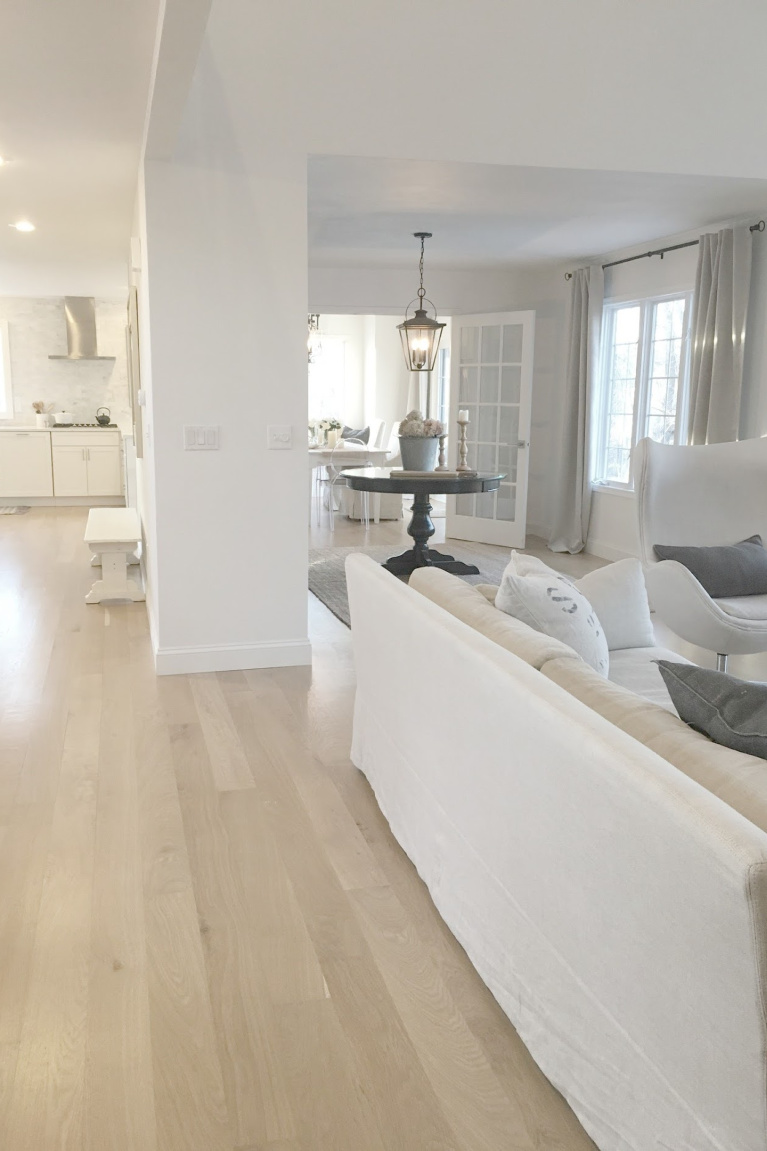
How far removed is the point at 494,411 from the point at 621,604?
514 centimetres

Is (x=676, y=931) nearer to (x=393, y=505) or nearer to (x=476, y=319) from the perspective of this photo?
(x=476, y=319)

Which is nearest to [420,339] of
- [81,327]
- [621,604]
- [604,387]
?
[604,387]

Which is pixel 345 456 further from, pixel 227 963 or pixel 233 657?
pixel 227 963

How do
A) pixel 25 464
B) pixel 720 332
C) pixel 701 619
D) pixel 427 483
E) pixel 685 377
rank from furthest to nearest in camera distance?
1. pixel 25 464
2. pixel 685 377
3. pixel 427 483
4. pixel 720 332
5. pixel 701 619

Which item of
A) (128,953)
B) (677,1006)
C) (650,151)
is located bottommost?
(128,953)

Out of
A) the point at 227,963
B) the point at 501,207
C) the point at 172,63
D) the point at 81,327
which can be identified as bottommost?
the point at 227,963

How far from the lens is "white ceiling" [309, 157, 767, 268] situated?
4.39 m

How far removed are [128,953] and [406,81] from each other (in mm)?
3558

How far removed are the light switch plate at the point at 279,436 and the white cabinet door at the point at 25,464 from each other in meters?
6.90

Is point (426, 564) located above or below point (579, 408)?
below

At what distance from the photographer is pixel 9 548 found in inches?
300

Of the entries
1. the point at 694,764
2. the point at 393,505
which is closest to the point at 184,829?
the point at 694,764

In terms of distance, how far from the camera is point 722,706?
61.8 inches

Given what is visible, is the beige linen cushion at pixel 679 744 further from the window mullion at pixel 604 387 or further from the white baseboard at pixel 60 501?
the white baseboard at pixel 60 501
